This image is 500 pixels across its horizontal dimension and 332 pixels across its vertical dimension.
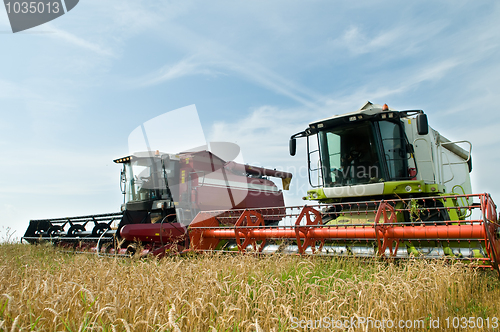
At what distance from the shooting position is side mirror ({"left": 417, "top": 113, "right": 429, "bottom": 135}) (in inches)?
194

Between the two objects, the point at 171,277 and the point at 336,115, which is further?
the point at 336,115

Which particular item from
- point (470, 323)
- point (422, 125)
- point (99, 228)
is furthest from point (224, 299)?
point (99, 228)

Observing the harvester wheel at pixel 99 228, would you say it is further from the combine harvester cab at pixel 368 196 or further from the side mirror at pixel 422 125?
the side mirror at pixel 422 125

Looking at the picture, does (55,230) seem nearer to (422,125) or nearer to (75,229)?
(75,229)

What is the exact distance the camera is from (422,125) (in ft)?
16.3

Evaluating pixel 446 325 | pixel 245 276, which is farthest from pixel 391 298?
pixel 245 276

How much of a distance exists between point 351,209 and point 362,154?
3.41ft

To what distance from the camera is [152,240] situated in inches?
232

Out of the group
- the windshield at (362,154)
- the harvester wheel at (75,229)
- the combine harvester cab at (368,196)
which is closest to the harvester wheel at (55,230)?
the harvester wheel at (75,229)

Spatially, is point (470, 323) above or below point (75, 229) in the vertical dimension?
below

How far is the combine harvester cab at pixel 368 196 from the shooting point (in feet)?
13.6

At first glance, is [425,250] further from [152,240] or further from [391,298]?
[152,240]

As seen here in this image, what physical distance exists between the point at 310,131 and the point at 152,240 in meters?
3.53

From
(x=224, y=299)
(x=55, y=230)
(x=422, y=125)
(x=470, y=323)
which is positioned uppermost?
(x=422, y=125)
